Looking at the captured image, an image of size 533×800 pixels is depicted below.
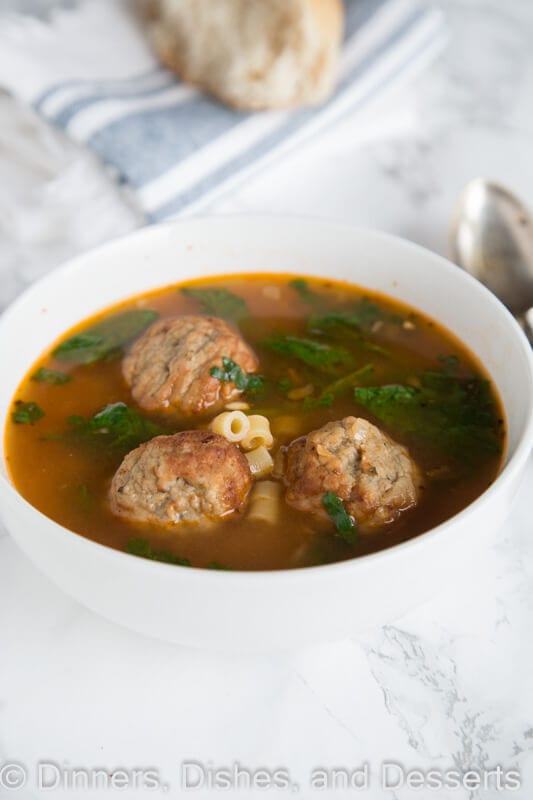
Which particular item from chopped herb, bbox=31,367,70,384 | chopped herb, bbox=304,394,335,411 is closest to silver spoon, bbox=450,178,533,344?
chopped herb, bbox=304,394,335,411

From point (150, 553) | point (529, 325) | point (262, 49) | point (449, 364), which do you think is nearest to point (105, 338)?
point (150, 553)

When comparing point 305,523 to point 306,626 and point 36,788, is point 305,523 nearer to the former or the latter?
point 306,626

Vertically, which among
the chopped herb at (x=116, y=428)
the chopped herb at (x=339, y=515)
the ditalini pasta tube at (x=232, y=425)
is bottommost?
the chopped herb at (x=116, y=428)

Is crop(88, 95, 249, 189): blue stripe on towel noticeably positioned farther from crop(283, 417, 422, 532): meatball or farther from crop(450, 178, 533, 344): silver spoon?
crop(283, 417, 422, 532): meatball

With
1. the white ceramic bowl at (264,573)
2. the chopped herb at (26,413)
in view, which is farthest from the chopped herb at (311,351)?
the chopped herb at (26,413)

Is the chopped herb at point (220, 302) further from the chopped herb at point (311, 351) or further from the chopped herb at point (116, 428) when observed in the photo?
the chopped herb at point (116, 428)

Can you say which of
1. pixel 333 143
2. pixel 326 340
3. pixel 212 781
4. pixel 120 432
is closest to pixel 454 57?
pixel 333 143
